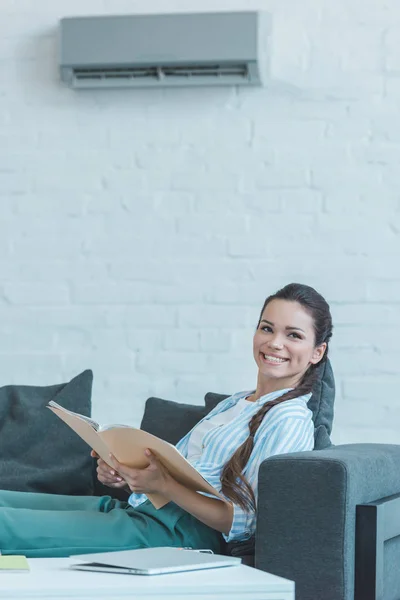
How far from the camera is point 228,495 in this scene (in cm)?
236

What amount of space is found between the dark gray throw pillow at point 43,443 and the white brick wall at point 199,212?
431 millimetres

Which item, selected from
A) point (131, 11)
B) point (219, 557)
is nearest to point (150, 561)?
point (219, 557)

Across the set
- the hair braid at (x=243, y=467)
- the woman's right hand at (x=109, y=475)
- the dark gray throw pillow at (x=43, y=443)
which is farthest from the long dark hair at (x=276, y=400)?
the dark gray throw pillow at (x=43, y=443)

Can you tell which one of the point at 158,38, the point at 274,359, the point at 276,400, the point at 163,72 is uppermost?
the point at 158,38

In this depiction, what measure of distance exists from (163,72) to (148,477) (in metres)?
1.91

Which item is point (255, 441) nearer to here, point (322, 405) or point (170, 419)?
point (322, 405)

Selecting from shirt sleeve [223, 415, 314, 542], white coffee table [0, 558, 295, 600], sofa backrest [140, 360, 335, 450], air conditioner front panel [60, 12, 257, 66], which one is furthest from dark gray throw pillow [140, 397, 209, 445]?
air conditioner front panel [60, 12, 257, 66]

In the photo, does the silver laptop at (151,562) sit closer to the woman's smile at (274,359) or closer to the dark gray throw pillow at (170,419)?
the woman's smile at (274,359)

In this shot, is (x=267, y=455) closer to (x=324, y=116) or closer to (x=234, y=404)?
(x=234, y=404)

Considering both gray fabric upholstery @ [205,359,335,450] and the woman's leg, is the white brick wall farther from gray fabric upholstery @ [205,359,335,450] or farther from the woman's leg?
the woman's leg

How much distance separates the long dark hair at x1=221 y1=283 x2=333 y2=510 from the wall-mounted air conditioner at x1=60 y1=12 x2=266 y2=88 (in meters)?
1.27

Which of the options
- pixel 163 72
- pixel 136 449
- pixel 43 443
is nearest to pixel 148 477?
pixel 136 449

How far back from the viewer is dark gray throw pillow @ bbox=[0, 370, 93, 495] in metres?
3.07

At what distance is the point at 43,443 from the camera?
10.4 feet
